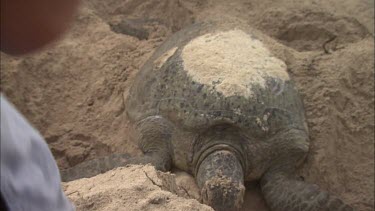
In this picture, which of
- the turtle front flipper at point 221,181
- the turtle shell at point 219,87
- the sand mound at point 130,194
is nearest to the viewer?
the sand mound at point 130,194

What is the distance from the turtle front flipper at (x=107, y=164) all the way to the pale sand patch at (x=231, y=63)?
13.5 inches

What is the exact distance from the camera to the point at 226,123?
216cm

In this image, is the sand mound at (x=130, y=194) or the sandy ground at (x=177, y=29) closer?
the sand mound at (x=130, y=194)

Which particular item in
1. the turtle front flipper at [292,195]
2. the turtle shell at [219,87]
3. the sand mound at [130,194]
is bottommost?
the turtle front flipper at [292,195]

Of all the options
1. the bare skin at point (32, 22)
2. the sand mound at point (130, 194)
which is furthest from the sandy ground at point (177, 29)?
the bare skin at point (32, 22)

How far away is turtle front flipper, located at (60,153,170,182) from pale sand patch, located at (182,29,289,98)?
13.5 inches

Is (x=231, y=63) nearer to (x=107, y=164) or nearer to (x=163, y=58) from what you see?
(x=163, y=58)

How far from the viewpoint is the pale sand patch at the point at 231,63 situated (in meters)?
2.18

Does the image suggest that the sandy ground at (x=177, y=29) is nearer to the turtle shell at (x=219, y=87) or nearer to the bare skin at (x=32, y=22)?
the turtle shell at (x=219, y=87)

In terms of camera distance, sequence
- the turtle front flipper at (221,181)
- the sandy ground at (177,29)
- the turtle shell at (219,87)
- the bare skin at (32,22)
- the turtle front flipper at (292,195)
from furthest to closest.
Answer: the sandy ground at (177,29)
the turtle shell at (219,87)
the turtle front flipper at (292,195)
the turtle front flipper at (221,181)
the bare skin at (32,22)

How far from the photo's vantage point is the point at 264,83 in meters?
2.23

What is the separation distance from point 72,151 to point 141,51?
2.04 ft

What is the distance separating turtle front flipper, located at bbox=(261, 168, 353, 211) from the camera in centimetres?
203

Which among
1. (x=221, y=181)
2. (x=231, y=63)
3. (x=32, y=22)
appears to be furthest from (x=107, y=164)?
(x=32, y=22)
